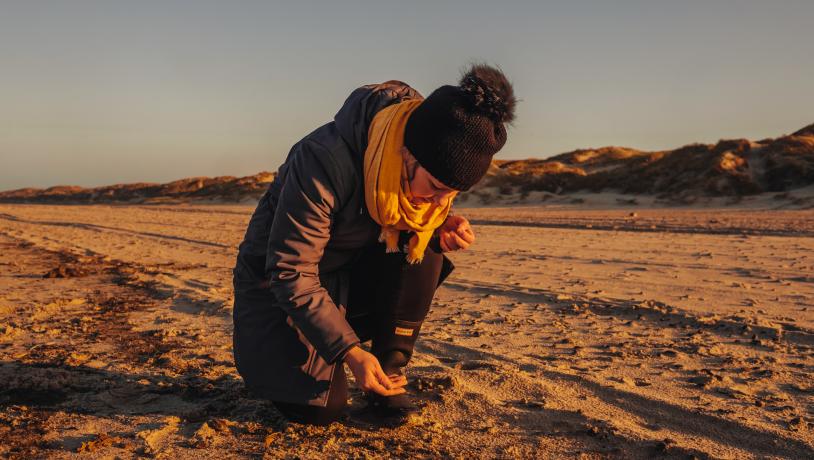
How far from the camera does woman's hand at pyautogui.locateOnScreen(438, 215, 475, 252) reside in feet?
7.93

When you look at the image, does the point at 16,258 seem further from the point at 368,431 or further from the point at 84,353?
the point at 368,431

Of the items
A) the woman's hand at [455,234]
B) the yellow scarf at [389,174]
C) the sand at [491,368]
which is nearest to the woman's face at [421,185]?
the yellow scarf at [389,174]

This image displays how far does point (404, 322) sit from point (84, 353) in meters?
1.69

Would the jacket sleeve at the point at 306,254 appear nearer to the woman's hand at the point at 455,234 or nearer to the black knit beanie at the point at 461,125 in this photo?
the black knit beanie at the point at 461,125

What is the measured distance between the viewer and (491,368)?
289cm

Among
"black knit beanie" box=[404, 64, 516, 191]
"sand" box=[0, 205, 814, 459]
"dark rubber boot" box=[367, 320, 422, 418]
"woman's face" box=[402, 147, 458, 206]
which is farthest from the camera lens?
"dark rubber boot" box=[367, 320, 422, 418]

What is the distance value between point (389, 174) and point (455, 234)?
55 centimetres

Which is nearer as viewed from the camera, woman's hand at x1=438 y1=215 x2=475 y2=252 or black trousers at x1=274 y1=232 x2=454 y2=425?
black trousers at x1=274 y1=232 x2=454 y2=425

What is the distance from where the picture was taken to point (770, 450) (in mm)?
2049

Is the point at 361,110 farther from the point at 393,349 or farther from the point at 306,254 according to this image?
the point at 393,349

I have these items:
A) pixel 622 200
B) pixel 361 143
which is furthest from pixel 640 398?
pixel 622 200

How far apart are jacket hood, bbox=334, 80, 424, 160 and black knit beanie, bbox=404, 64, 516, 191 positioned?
19cm

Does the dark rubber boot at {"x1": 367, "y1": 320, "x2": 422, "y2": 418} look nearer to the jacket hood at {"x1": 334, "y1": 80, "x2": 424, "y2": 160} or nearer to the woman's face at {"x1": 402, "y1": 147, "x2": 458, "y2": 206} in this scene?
the woman's face at {"x1": 402, "y1": 147, "x2": 458, "y2": 206}

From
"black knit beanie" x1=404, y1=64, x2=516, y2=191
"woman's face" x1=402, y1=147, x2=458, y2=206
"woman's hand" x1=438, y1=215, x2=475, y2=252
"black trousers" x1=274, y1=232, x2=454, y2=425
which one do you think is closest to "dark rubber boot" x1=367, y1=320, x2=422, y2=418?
"black trousers" x1=274, y1=232, x2=454, y2=425
